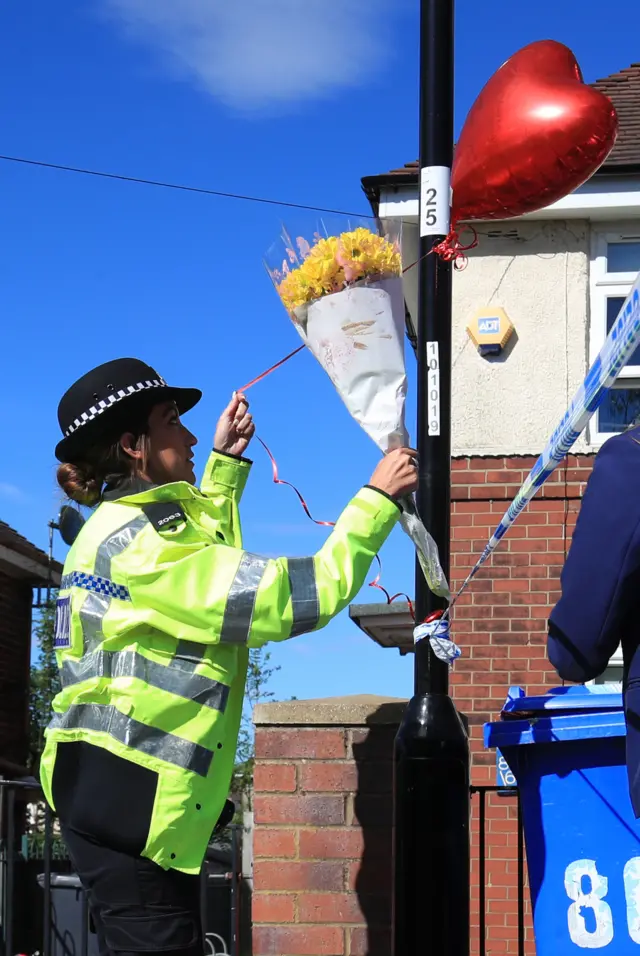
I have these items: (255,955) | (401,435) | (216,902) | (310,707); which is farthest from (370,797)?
(216,902)

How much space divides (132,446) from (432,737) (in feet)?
3.68

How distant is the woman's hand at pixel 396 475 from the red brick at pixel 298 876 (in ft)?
5.67

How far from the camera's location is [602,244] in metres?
9.30

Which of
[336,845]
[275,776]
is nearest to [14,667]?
[275,776]

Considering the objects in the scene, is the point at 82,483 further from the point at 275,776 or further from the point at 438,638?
the point at 275,776

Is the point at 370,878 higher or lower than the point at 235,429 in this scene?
lower

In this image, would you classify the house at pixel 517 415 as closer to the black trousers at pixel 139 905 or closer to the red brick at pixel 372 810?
the red brick at pixel 372 810

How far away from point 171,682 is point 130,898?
1.61ft

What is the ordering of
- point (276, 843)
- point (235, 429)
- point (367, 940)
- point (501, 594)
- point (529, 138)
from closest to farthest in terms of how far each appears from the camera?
point (529, 138), point (235, 429), point (367, 940), point (276, 843), point (501, 594)

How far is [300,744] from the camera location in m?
4.34

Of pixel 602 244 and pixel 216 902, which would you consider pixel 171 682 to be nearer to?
pixel 602 244

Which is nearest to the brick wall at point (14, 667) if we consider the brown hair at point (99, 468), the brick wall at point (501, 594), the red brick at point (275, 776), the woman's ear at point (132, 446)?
the brick wall at point (501, 594)

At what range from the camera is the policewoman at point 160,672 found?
283cm

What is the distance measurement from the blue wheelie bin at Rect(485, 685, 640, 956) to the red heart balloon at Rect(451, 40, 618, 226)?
1.45m
